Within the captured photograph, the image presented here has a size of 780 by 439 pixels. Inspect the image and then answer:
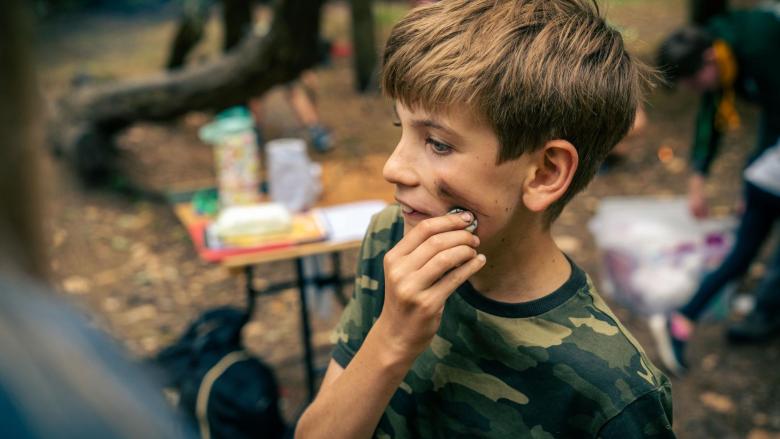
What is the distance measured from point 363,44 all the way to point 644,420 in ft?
25.7

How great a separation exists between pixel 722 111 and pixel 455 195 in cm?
336

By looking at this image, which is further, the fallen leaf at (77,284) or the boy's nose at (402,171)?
the fallen leaf at (77,284)

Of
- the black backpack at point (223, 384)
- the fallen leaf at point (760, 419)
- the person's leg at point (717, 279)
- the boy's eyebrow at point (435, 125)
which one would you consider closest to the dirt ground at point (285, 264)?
the fallen leaf at point (760, 419)

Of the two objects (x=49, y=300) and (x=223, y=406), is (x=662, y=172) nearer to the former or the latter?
(x=223, y=406)

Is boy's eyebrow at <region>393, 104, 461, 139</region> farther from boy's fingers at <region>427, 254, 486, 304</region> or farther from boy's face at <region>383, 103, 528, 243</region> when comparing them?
boy's fingers at <region>427, 254, 486, 304</region>

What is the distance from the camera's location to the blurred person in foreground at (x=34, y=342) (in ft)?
2.29

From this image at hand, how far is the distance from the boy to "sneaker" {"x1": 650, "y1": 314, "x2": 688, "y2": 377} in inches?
117

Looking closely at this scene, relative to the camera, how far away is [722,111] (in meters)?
4.40

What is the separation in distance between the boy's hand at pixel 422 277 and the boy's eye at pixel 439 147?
0.12 meters

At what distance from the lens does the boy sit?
1449 mm

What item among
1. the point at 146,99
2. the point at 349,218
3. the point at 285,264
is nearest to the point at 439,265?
the point at 349,218

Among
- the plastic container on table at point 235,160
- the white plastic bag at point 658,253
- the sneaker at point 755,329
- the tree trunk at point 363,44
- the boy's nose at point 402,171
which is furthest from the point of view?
the tree trunk at point 363,44

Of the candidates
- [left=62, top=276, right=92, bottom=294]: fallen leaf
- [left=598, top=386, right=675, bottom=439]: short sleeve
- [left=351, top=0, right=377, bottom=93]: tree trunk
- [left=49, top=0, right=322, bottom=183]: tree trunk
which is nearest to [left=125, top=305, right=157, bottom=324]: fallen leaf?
[left=62, top=276, right=92, bottom=294]: fallen leaf

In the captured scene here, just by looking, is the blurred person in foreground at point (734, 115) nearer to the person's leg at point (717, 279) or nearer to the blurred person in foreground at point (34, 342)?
the person's leg at point (717, 279)
